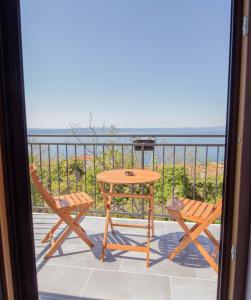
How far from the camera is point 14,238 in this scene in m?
1.40

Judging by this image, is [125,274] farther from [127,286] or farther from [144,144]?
[144,144]

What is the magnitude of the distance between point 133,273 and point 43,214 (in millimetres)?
1882

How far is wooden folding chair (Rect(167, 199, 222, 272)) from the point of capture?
2.00 meters

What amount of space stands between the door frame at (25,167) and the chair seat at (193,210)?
2.37ft

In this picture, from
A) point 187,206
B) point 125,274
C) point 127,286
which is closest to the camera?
point 127,286

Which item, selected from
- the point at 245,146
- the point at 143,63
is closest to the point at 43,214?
the point at 245,146

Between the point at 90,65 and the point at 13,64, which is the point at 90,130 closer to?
the point at 90,65

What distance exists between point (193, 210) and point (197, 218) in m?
0.12

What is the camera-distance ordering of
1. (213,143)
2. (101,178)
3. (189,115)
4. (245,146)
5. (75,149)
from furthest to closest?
1. (189,115)
2. (75,149)
3. (213,143)
4. (101,178)
5. (245,146)

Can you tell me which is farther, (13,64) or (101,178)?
(101,178)

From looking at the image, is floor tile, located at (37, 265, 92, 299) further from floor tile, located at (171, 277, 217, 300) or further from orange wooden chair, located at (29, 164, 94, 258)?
floor tile, located at (171, 277, 217, 300)

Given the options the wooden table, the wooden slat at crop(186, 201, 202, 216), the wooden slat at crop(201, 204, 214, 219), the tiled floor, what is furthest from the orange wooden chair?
the wooden slat at crop(201, 204, 214, 219)

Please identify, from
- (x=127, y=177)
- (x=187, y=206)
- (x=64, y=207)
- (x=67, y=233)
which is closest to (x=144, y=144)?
(x=127, y=177)

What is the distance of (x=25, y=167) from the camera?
139 cm
